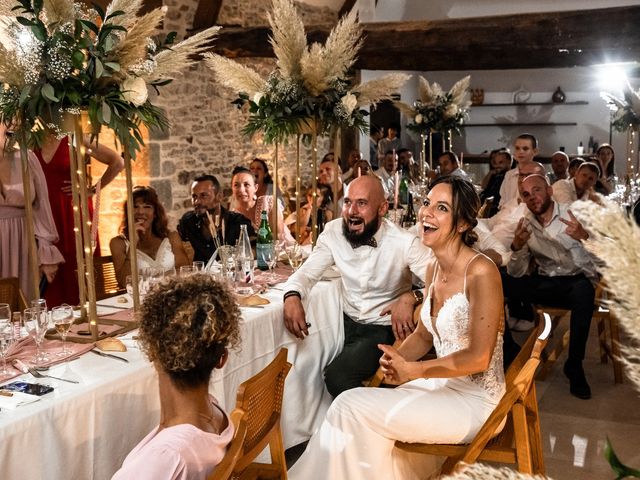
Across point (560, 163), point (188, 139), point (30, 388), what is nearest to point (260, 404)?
point (30, 388)

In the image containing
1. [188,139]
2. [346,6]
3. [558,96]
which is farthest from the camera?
[558,96]

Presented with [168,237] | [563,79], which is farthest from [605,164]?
[168,237]

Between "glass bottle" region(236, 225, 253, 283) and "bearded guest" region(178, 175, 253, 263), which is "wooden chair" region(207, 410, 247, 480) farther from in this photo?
"bearded guest" region(178, 175, 253, 263)

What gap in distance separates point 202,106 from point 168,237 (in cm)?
471

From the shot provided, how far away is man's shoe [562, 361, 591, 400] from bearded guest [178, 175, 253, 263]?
90.8 inches

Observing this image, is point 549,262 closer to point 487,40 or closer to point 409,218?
point 409,218

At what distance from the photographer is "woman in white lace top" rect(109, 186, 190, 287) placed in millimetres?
3834

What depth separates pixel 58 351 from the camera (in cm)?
246

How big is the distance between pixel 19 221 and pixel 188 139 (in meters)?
4.10

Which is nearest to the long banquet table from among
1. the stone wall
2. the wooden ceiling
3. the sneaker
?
the sneaker

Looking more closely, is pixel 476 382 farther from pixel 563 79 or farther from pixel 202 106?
pixel 563 79

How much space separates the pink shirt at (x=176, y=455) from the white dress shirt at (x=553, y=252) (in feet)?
11.9

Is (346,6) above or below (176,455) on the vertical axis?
above

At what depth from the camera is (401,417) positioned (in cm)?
254
